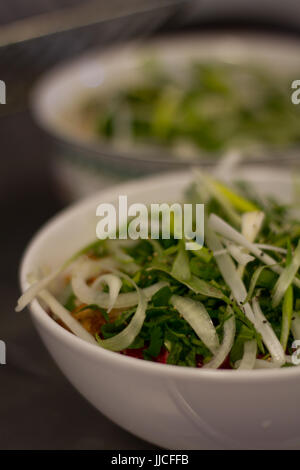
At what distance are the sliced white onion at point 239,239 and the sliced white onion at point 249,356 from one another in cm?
11

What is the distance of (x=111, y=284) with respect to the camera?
903mm

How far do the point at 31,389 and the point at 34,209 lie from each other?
2.39ft

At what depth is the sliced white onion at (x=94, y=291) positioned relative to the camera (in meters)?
0.88

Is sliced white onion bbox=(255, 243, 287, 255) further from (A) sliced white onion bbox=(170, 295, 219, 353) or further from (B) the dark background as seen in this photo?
(B) the dark background

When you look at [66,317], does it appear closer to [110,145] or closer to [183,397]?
[183,397]

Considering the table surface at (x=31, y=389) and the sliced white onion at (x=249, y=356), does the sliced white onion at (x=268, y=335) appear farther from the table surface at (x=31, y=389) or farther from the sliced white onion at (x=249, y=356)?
the table surface at (x=31, y=389)

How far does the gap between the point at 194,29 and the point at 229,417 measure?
2.90 metres

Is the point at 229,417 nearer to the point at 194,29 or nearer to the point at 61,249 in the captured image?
the point at 61,249

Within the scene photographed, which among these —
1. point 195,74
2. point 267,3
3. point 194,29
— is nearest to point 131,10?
point 195,74

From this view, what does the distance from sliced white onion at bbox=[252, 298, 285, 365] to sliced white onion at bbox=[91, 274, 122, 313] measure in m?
0.19

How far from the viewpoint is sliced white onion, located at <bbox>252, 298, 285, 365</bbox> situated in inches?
31.5

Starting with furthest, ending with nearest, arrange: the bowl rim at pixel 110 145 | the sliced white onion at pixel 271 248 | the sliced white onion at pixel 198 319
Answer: the bowl rim at pixel 110 145
the sliced white onion at pixel 271 248
the sliced white onion at pixel 198 319

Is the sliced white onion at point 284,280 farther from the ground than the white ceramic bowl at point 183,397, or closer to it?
farther from the ground

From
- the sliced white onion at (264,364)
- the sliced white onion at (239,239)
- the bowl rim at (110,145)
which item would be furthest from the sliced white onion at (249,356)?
the bowl rim at (110,145)
